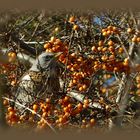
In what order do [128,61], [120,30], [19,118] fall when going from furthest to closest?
1. [120,30]
2. [128,61]
3. [19,118]

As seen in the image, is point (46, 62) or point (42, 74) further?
point (46, 62)

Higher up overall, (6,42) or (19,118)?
(6,42)

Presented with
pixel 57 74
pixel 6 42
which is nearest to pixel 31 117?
pixel 6 42

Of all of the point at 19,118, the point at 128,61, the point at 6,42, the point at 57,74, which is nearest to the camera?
the point at 19,118

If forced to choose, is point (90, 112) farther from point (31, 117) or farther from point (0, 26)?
point (0, 26)

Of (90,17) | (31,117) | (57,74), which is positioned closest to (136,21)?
(90,17)

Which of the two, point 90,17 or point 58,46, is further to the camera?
point 90,17

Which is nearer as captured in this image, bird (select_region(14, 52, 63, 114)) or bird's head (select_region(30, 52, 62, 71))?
→ bird (select_region(14, 52, 63, 114))

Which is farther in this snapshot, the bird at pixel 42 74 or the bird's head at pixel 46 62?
the bird's head at pixel 46 62

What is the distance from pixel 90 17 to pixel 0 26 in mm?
2239

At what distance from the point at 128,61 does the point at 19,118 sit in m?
1.69

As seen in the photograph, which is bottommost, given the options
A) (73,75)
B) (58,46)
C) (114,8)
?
(73,75)

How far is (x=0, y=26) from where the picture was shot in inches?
281

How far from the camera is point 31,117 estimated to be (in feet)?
21.7
